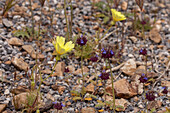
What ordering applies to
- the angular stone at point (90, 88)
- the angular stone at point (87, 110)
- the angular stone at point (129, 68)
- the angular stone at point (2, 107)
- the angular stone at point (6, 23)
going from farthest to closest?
the angular stone at point (6, 23) < the angular stone at point (129, 68) < the angular stone at point (90, 88) < the angular stone at point (87, 110) < the angular stone at point (2, 107)

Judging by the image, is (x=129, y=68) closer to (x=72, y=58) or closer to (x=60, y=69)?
(x=72, y=58)

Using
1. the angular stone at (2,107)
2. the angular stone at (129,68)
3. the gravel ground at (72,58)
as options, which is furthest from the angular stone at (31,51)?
the angular stone at (129,68)

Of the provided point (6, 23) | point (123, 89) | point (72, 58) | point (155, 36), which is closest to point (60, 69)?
point (72, 58)

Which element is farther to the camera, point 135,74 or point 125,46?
point 125,46

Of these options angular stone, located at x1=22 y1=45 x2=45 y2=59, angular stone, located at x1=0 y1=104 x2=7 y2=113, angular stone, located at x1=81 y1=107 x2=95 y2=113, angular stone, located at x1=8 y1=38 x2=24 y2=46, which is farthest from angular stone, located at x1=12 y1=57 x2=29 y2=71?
angular stone, located at x1=81 y1=107 x2=95 y2=113

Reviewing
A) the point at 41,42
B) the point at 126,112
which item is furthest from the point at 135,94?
the point at 41,42

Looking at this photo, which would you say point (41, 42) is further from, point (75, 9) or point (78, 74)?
point (75, 9)

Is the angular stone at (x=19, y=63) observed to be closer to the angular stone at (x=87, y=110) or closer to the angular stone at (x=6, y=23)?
the angular stone at (x=6, y=23)

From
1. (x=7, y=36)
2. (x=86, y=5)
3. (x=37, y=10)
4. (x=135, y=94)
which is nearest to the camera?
(x=135, y=94)
